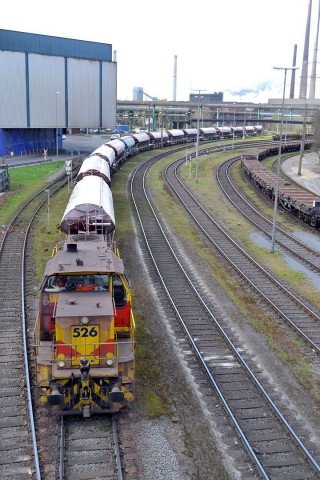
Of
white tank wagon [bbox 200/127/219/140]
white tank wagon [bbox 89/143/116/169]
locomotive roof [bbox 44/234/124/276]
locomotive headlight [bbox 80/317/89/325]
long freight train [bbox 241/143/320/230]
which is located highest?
white tank wagon [bbox 200/127/219/140]

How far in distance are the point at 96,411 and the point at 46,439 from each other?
4.16ft

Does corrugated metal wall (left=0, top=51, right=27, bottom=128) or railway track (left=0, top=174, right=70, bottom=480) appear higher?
corrugated metal wall (left=0, top=51, right=27, bottom=128)

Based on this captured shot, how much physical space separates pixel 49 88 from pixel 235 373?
204 feet

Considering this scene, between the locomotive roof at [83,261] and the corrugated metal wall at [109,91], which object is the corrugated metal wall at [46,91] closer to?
the corrugated metal wall at [109,91]

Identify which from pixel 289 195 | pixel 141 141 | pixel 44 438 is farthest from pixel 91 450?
pixel 141 141

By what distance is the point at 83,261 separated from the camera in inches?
500

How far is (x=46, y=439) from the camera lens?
1144cm

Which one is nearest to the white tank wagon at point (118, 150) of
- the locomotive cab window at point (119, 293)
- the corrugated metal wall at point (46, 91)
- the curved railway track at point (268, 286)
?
the corrugated metal wall at point (46, 91)

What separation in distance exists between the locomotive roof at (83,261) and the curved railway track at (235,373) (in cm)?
449

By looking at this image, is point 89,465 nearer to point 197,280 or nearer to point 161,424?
point 161,424

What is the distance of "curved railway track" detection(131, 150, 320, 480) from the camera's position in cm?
1116

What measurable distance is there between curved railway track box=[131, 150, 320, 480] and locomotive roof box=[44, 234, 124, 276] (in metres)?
4.49

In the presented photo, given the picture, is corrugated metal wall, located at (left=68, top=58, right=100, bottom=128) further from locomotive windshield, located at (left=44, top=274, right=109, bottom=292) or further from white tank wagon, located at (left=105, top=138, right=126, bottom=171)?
locomotive windshield, located at (left=44, top=274, right=109, bottom=292)

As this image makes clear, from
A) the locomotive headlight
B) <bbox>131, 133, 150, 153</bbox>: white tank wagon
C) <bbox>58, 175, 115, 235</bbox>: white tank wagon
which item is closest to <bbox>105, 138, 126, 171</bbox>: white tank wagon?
<bbox>131, 133, 150, 153</bbox>: white tank wagon
